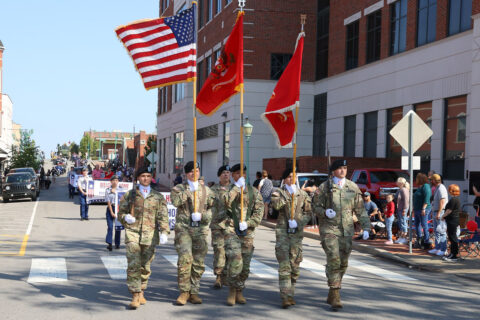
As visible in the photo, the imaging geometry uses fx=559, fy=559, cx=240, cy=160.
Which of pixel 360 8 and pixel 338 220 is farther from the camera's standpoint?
pixel 360 8

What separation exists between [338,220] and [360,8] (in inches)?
926

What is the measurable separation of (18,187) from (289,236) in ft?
86.6

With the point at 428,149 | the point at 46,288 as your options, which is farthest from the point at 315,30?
the point at 46,288

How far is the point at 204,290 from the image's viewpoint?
847 cm

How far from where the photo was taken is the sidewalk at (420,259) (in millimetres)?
10977

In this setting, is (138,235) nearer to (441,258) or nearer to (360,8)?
(441,258)

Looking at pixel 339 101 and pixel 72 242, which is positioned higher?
pixel 339 101

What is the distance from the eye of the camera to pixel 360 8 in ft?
94.9

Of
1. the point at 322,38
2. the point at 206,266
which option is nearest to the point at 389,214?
the point at 206,266

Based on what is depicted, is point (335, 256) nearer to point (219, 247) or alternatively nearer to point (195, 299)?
point (219, 247)

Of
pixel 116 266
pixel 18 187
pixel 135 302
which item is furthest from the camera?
pixel 18 187

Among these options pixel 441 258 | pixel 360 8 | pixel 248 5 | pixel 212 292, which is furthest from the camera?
pixel 248 5

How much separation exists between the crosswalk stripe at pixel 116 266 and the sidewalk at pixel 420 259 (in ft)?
19.4

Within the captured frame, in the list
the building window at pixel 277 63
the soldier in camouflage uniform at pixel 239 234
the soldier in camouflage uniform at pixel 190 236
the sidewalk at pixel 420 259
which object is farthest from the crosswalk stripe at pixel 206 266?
the building window at pixel 277 63
